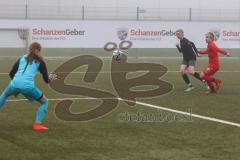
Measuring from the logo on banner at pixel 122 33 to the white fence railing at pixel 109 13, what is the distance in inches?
90.4

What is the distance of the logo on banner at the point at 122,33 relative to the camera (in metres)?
36.9

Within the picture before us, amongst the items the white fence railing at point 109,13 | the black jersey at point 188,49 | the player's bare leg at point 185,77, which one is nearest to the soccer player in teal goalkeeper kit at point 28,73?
the player's bare leg at point 185,77

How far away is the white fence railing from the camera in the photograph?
38.8 meters

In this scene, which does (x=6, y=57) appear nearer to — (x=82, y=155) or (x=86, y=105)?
(x=86, y=105)

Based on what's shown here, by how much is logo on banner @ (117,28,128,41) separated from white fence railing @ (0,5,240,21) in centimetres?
230

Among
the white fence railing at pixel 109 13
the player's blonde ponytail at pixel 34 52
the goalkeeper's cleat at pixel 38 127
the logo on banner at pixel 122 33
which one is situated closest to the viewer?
the player's blonde ponytail at pixel 34 52

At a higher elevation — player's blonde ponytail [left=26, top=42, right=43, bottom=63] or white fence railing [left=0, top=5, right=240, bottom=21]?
player's blonde ponytail [left=26, top=42, right=43, bottom=63]

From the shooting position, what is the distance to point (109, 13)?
1668 inches

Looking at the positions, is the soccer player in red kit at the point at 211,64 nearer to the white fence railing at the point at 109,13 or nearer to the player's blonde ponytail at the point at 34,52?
the player's blonde ponytail at the point at 34,52

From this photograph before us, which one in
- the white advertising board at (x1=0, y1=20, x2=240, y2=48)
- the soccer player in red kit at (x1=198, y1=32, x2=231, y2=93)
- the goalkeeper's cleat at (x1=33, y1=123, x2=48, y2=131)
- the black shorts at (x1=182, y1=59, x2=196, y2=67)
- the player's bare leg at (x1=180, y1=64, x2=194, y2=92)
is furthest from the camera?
the white advertising board at (x1=0, y1=20, x2=240, y2=48)

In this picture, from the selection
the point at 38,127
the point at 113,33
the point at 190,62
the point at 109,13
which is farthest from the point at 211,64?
the point at 109,13

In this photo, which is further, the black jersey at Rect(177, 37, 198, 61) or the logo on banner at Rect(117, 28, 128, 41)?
the logo on banner at Rect(117, 28, 128, 41)

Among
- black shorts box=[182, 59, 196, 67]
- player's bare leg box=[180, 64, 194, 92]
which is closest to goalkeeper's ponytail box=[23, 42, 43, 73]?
player's bare leg box=[180, 64, 194, 92]

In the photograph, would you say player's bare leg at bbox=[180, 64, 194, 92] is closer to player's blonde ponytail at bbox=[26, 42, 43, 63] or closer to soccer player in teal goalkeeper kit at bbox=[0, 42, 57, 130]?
soccer player in teal goalkeeper kit at bbox=[0, 42, 57, 130]
